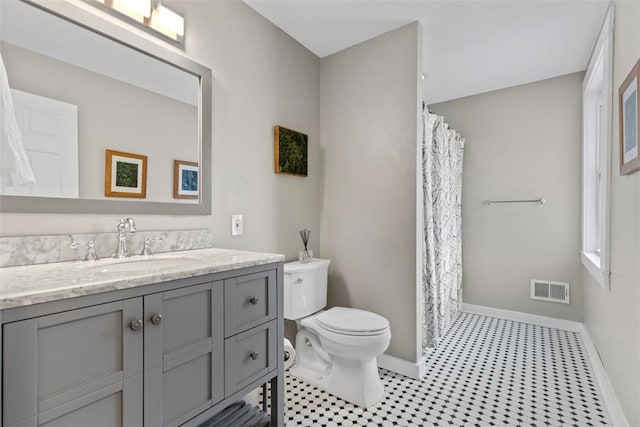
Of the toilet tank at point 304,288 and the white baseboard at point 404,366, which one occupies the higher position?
the toilet tank at point 304,288

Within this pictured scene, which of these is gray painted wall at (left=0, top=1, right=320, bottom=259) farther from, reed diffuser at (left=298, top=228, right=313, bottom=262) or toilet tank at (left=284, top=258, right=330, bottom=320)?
toilet tank at (left=284, top=258, right=330, bottom=320)

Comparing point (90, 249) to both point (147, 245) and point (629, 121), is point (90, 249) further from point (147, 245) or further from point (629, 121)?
point (629, 121)

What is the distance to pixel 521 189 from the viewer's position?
3070 millimetres

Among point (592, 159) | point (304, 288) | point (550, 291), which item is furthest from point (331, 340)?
point (592, 159)

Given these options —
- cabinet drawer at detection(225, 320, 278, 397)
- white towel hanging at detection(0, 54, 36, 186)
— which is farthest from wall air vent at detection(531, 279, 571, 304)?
white towel hanging at detection(0, 54, 36, 186)

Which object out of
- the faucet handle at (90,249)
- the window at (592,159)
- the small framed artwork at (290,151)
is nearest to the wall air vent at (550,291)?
the window at (592,159)

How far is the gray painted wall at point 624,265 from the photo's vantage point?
1.36 m

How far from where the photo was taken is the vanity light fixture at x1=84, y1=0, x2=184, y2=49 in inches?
52.3

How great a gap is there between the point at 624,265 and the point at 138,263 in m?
2.26

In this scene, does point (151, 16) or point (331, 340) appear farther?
→ point (331, 340)

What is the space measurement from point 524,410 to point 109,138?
2.46 metres

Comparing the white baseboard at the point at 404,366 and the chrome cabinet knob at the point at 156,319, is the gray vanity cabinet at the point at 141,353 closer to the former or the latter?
the chrome cabinet knob at the point at 156,319

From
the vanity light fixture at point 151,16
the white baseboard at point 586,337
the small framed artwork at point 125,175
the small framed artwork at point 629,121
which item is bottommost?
the white baseboard at point 586,337

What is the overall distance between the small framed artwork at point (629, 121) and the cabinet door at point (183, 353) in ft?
5.85
